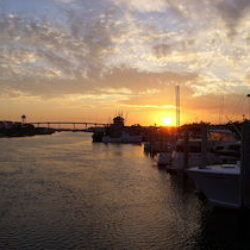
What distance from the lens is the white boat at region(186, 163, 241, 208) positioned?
20953 mm

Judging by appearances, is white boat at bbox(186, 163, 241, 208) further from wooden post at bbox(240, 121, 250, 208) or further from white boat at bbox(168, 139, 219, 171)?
white boat at bbox(168, 139, 219, 171)

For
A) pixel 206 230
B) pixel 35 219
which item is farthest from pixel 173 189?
pixel 35 219

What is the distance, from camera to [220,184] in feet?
70.6

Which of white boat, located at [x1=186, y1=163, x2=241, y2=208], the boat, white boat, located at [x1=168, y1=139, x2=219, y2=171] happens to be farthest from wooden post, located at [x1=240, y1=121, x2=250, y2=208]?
white boat, located at [x1=168, y1=139, x2=219, y2=171]

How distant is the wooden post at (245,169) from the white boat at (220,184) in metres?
0.35

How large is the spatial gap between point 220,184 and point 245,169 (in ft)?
6.71

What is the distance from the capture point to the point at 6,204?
2377 cm

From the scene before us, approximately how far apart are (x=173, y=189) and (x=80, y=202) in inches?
385

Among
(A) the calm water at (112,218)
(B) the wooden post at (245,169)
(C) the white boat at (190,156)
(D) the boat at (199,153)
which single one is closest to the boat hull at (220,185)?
(B) the wooden post at (245,169)

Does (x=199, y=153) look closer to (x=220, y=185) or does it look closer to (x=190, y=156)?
(x=190, y=156)

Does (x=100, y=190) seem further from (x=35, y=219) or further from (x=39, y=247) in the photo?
(x=39, y=247)

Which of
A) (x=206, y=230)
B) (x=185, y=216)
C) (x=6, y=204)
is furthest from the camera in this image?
(x=6, y=204)

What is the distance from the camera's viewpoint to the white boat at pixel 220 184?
68.7 feet

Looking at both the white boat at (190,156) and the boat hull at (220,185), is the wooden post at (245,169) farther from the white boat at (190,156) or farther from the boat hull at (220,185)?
the white boat at (190,156)
